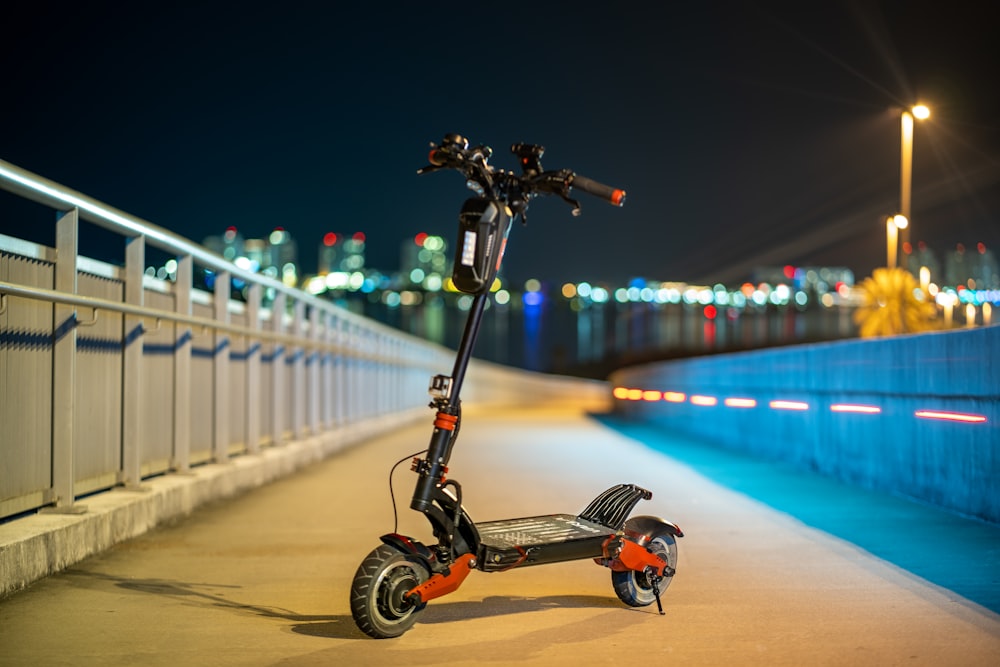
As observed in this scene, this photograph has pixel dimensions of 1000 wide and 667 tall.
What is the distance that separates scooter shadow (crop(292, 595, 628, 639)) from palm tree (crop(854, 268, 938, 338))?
59808 millimetres

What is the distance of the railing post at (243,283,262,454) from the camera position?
41.5 ft

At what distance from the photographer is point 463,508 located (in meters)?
5.72

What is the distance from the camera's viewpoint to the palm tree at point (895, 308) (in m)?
68.4

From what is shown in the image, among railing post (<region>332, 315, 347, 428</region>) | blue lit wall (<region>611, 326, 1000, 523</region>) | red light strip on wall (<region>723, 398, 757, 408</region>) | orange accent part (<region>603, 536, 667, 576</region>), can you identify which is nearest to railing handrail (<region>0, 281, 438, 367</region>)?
railing post (<region>332, 315, 347, 428</region>)

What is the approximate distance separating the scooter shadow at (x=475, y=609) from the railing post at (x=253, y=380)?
6564 millimetres

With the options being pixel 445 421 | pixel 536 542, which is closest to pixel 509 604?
pixel 536 542

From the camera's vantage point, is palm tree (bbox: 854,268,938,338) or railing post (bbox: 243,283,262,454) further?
palm tree (bbox: 854,268,938,338)

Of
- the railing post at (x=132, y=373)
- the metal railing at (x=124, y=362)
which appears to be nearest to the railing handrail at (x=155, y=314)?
the metal railing at (x=124, y=362)

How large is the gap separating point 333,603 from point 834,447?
859 centimetres

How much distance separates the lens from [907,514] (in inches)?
405

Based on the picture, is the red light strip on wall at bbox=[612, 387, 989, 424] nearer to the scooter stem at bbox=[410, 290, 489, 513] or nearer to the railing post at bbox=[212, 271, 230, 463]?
the scooter stem at bbox=[410, 290, 489, 513]

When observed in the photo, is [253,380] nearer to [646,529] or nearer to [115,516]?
[115,516]

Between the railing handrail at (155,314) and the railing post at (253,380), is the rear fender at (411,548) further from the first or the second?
the railing post at (253,380)

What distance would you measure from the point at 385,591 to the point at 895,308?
62.3 meters
